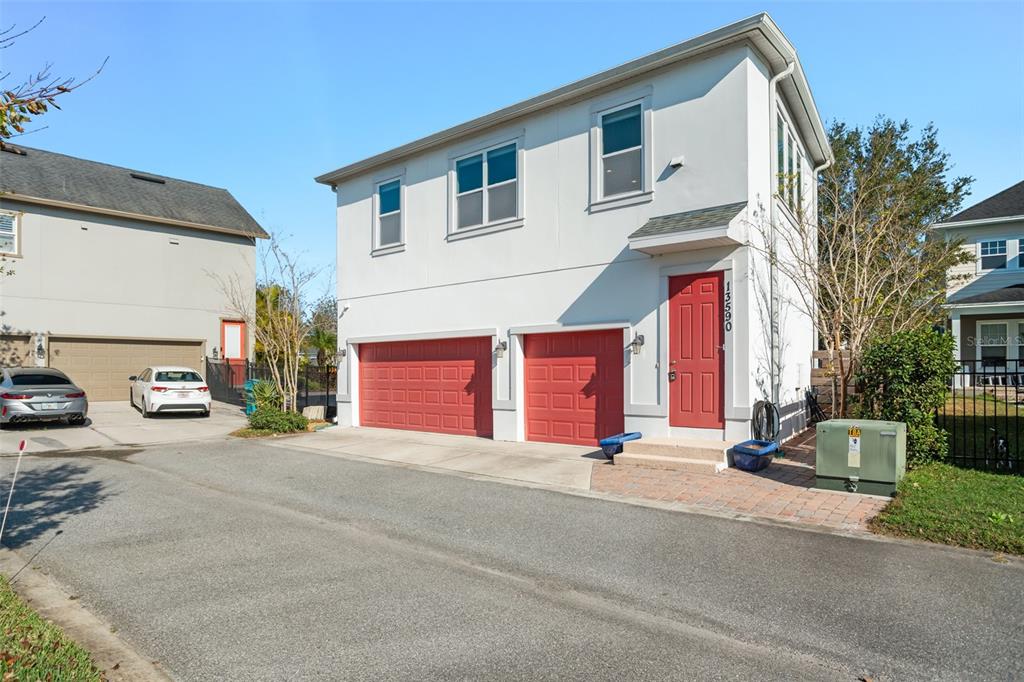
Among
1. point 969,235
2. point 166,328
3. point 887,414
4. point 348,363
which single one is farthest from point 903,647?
point 969,235

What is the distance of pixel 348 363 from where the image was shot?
1684 centimetres

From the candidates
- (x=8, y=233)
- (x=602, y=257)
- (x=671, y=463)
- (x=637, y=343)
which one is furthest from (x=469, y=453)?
(x=8, y=233)

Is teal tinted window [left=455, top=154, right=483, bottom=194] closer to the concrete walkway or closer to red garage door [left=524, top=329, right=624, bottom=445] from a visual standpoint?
red garage door [left=524, top=329, right=624, bottom=445]

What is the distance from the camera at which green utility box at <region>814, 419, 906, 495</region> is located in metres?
7.65

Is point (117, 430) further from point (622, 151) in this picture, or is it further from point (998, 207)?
point (998, 207)

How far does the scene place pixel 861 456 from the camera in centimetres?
783

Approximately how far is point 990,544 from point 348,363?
555 inches

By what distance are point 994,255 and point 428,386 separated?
23.2 metres

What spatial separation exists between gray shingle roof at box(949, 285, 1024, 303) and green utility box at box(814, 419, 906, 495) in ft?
59.6

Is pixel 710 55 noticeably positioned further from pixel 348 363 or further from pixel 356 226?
pixel 348 363

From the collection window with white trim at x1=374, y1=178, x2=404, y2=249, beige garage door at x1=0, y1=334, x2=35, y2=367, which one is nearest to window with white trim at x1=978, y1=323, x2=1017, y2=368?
window with white trim at x1=374, y1=178, x2=404, y2=249

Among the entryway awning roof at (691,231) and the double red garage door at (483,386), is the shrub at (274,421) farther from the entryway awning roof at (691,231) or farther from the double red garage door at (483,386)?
the entryway awning roof at (691,231)

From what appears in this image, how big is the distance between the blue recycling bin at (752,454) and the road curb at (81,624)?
7864 mm

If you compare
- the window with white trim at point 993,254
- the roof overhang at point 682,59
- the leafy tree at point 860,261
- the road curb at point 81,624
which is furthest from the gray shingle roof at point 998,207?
the road curb at point 81,624
